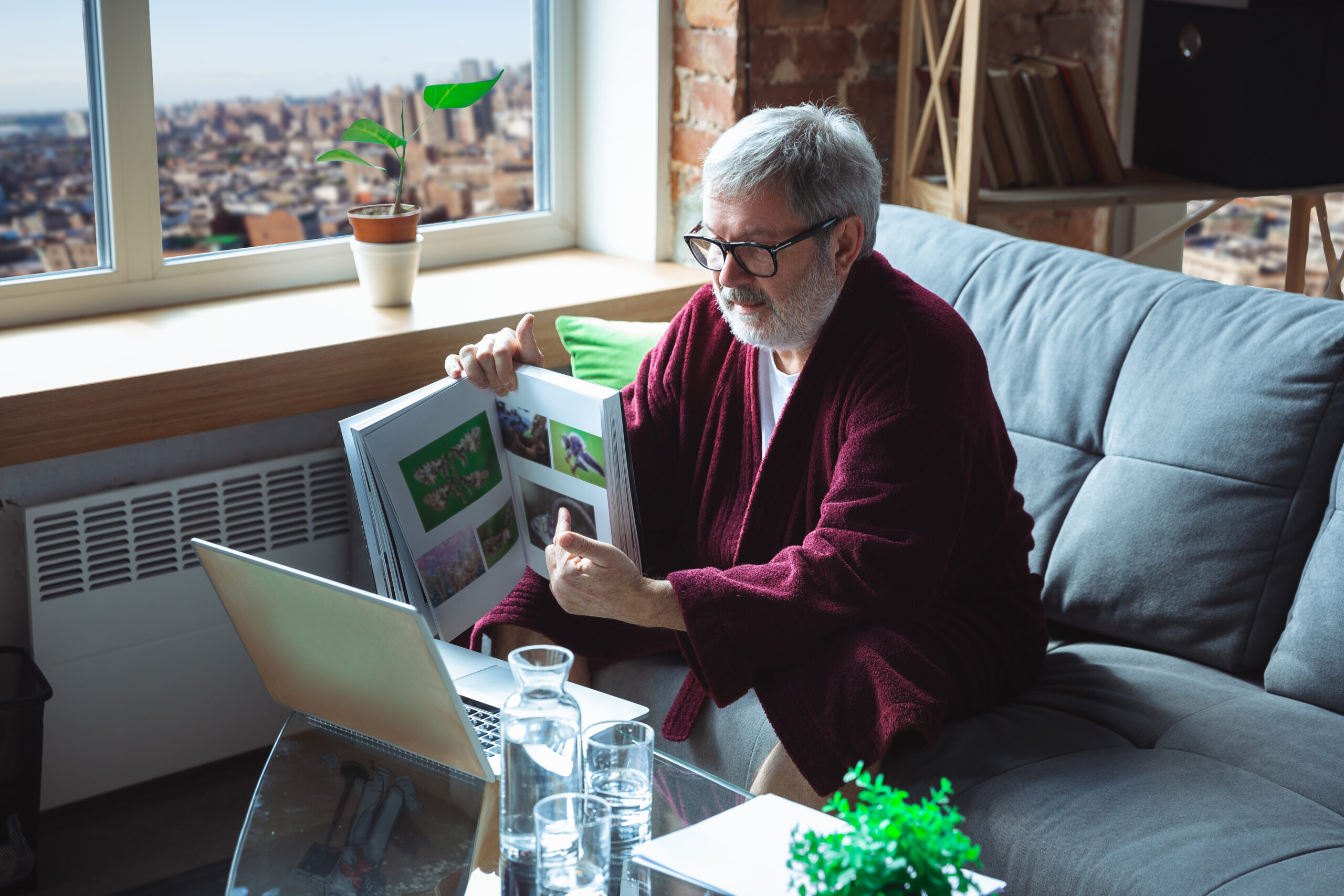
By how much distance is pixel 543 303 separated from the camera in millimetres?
2332

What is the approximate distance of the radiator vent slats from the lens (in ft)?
6.37

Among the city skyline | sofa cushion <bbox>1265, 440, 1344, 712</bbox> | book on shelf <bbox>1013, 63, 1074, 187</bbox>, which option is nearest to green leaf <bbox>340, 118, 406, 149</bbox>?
the city skyline

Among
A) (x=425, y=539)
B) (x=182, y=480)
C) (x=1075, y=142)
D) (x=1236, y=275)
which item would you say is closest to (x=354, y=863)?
(x=425, y=539)

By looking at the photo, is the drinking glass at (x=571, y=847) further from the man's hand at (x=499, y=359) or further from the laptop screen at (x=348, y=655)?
the man's hand at (x=499, y=359)

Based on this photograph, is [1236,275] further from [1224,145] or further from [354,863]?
[354,863]

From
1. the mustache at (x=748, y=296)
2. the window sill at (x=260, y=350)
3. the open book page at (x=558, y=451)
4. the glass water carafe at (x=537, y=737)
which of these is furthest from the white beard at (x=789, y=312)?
the window sill at (x=260, y=350)

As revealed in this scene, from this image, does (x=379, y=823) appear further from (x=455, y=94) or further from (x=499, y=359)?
Result: (x=455, y=94)

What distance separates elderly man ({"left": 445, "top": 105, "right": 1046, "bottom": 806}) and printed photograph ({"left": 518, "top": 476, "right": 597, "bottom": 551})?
12 cm

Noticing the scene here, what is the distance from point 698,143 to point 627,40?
265 millimetres

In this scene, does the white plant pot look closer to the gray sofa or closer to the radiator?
the radiator

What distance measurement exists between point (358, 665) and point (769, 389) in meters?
0.72

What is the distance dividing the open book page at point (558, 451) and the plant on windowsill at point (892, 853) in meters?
0.77

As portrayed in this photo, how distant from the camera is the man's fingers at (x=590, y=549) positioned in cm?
142

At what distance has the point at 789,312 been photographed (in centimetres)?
157
